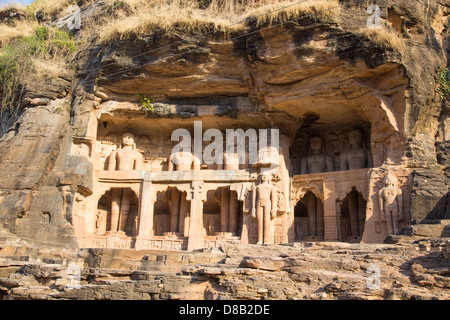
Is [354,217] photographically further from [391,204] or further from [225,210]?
[225,210]

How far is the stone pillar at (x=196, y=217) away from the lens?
16750 millimetres

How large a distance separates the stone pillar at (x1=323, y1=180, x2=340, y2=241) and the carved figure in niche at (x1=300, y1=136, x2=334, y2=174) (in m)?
1.51

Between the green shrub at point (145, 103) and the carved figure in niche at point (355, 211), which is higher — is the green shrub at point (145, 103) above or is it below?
above

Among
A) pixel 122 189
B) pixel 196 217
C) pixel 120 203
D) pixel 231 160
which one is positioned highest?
pixel 231 160

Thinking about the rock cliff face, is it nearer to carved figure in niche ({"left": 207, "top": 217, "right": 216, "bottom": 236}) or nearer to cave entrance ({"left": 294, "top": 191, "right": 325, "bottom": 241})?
carved figure in niche ({"left": 207, "top": 217, "right": 216, "bottom": 236})

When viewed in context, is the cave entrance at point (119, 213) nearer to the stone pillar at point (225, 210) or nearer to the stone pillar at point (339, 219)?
the stone pillar at point (225, 210)

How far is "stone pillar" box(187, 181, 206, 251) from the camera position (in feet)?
55.0

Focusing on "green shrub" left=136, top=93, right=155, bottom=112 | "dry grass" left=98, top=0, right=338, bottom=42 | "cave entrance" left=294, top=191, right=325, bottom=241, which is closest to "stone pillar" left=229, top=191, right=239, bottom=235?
"cave entrance" left=294, top=191, right=325, bottom=241

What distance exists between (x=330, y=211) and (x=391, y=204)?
275 cm

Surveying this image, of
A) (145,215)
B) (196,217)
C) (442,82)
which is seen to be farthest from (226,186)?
(442,82)

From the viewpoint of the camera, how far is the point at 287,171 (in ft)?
59.0

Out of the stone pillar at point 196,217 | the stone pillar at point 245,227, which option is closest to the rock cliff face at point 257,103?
the stone pillar at point 245,227

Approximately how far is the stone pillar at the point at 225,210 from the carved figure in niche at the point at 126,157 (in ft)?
12.5

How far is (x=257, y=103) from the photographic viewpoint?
1748 cm
